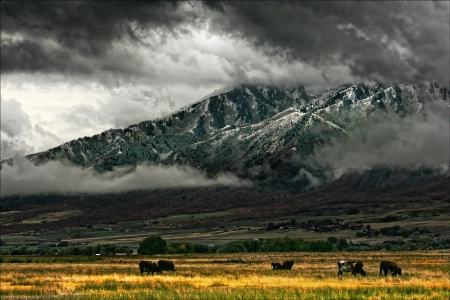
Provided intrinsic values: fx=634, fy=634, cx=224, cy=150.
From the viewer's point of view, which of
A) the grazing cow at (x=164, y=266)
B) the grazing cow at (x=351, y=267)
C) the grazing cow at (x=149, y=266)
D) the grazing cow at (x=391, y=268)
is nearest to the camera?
the grazing cow at (x=391, y=268)

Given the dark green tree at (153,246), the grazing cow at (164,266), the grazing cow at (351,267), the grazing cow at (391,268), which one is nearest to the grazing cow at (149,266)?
the grazing cow at (164,266)

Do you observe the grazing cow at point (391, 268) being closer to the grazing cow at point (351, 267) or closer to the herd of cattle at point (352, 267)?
the herd of cattle at point (352, 267)

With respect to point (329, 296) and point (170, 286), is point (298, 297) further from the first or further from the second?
point (170, 286)

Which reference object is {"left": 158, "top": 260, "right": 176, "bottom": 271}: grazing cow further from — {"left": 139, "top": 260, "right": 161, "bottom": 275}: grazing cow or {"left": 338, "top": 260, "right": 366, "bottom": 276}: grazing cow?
{"left": 338, "top": 260, "right": 366, "bottom": 276}: grazing cow

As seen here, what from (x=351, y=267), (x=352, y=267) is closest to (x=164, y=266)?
(x=351, y=267)

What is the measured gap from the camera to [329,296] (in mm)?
45156

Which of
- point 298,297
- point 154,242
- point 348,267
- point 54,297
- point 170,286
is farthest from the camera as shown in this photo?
point 154,242

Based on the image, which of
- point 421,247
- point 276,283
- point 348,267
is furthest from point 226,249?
point 276,283

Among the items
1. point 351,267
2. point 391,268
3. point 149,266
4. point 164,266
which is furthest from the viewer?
point 164,266

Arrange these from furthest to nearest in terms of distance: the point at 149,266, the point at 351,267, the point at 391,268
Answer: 1. the point at 149,266
2. the point at 351,267
3. the point at 391,268

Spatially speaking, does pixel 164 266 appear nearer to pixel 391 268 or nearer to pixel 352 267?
pixel 352 267

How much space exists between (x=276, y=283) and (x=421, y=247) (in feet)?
494

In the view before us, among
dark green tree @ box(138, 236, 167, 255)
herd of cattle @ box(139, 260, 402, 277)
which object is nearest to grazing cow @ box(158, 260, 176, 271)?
herd of cattle @ box(139, 260, 402, 277)

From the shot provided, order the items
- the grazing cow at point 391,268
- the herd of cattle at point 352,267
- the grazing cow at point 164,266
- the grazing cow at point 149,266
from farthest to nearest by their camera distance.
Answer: the grazing cow at point 164,266 → the grazing cow at point 149,266 → the herd of cattle at point 352,267 → the grazing cow at point 391,268
